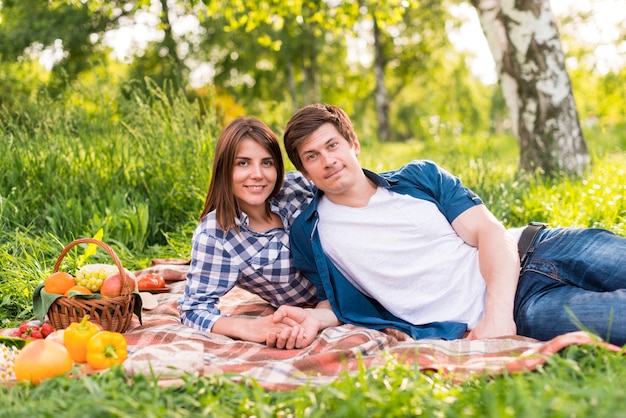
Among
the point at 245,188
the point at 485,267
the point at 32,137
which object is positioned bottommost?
the point at 485,267

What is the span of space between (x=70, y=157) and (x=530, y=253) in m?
4.23

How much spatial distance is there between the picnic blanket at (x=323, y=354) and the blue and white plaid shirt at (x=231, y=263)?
13 cm

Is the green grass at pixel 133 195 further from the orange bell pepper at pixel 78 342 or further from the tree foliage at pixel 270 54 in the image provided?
the tree foliage at pixel 270 54

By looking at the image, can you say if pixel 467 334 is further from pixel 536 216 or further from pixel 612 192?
pixel 612 192

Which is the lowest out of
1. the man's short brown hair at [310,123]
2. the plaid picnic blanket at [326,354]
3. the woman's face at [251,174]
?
the plaid picnic blanket at [326,354]

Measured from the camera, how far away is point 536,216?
527 cm

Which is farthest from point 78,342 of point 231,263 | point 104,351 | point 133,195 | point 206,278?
point 133,195

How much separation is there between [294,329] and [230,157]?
94 cm

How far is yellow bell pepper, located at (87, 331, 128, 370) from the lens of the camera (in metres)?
2.61

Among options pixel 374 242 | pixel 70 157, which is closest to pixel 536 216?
pixel 374 242

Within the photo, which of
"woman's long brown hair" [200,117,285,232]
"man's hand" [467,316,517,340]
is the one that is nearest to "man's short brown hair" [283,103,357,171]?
"woman's long brown hair" [200,117,285,232]

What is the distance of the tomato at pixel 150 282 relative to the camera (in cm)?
423

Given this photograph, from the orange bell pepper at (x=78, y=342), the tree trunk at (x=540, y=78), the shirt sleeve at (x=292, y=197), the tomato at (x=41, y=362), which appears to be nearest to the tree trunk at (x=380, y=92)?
the tree trunk at (x=540, y=78)

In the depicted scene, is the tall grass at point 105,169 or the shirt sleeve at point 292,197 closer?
the shirt sleeve at point 292,197
